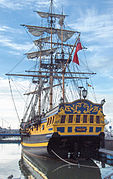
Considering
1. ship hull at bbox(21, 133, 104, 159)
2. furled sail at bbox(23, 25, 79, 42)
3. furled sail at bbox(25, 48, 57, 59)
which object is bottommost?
ship hull at bbox(21, 133, 104, 159)

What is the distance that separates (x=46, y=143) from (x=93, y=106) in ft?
18.4

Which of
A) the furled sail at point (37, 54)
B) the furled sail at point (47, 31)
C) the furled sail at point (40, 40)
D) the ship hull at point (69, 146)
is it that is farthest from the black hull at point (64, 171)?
the furled sail at point (40, 40)

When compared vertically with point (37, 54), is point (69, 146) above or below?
below

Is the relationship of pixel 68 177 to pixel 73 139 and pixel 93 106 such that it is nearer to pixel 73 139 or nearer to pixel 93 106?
pixel 73 139

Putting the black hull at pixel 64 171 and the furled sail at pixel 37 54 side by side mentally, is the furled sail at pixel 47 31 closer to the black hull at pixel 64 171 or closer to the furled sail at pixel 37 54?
the furled sail at pixel 37 54

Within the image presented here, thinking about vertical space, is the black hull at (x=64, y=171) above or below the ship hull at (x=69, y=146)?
below

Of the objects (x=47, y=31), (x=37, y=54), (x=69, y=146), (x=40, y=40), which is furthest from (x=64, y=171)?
(x=40, y=40)

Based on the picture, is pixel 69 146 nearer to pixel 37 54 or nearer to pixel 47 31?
pixel 47 31

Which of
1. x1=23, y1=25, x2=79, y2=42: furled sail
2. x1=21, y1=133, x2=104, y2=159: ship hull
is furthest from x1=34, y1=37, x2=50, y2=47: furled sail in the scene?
x1=21, y1=133, x2=104, y2=159: ship hull

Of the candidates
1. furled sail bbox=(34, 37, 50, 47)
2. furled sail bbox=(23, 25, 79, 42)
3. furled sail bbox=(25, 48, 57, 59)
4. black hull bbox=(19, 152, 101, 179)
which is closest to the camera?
black hull bbox=(19, 152, 101, 179)

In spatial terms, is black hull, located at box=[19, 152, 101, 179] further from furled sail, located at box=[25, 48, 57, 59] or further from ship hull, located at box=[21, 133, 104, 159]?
furled sail, located at box=[25, 48, 57, 59]

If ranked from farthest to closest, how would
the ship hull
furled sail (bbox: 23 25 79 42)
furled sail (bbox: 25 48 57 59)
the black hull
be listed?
furled sail (bbox: 25 48 57 59) → furled sail (bbox: 23 25 79 42) → the ship hull → the black hull

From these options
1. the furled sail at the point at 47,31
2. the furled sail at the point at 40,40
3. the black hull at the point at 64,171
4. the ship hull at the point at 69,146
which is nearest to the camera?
the black hull at the point at 64,171

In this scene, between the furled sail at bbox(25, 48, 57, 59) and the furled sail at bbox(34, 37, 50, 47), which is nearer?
the furled sail at bbox(25, 48, 57, 59)
